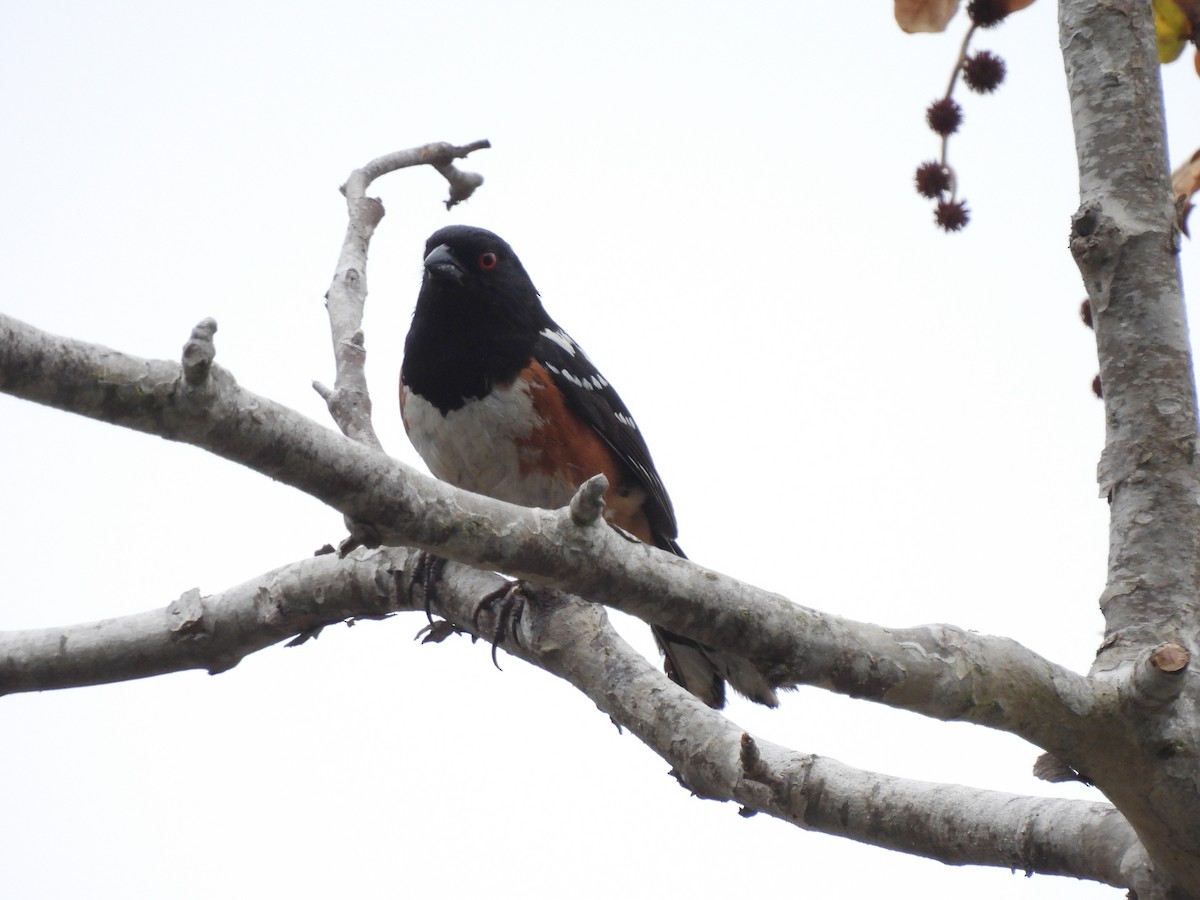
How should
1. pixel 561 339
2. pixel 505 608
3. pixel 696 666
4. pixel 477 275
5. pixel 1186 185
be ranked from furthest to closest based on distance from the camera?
1. pixel 561 339
2. pixel 477 275
3. pixel 696 666
4. pixel 505 608
5. pixel 1186 185

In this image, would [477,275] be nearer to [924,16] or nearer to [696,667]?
[696,667]

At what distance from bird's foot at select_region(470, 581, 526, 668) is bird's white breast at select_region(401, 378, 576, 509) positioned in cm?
70

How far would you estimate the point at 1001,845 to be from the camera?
1964 millimetres

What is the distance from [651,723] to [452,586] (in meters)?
0.76

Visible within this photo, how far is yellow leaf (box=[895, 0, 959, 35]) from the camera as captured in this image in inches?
105

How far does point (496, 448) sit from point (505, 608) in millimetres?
806

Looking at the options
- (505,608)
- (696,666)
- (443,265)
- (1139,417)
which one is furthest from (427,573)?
(1139,417)

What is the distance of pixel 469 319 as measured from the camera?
3.89 metres

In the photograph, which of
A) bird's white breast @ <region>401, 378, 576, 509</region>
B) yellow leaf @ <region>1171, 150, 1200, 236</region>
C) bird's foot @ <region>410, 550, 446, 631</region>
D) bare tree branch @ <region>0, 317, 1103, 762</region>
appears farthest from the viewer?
bird's white breast @ <region>401, 378, 576, 509</region>

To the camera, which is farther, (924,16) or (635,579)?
(924,16)

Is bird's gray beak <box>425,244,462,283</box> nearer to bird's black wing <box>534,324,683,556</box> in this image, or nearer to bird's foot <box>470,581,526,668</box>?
bird's black wing <box>534,324,683,556</box>

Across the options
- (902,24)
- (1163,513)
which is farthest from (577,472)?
(1163,513)

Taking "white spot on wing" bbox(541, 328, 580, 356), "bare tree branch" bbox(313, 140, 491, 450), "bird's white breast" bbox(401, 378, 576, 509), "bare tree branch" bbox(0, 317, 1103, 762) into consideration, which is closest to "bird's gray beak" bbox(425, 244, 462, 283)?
"bare tree branch" bbox(313, 140, 491, 450)

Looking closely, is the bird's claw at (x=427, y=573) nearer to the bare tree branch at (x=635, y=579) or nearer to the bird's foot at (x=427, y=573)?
the bird's foot at (x=427, y=573)
